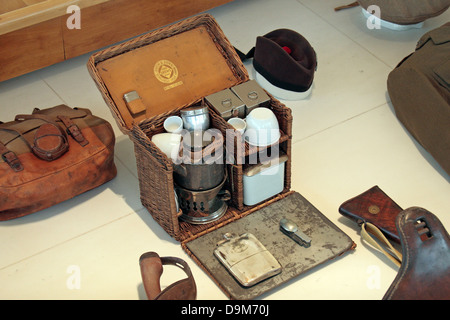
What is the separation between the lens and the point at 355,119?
332 cm

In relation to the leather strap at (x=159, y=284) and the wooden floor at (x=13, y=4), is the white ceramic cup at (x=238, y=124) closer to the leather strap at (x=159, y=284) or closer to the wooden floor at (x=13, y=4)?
the leather strap at (x=159, y=284)

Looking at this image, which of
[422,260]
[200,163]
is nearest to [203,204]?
[200,163]

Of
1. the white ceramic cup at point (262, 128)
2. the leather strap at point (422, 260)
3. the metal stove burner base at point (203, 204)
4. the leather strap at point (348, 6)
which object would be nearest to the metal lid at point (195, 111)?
the white ceramic cup at point (262, 128)

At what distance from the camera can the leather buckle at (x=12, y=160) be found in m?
2.70

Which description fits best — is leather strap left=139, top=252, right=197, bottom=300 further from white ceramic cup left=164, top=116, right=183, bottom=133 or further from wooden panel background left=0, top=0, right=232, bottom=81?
wooden panel background left=0, top=0, right=232, bottom=81

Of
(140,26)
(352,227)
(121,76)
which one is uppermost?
(121,76)

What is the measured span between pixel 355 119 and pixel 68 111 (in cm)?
136

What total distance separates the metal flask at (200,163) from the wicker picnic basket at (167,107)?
0.07m

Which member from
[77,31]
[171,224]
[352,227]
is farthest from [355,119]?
[77,31]

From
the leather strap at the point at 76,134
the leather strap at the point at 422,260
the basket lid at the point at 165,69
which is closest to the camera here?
the leather strap at the point at 422,260

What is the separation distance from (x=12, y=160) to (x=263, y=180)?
1.00 m

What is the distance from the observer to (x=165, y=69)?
283cm

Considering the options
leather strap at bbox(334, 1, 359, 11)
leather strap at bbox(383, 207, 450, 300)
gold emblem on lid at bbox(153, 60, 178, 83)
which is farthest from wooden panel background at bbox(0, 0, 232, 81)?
leather strap at bbox(383, 207, 450, 300)
